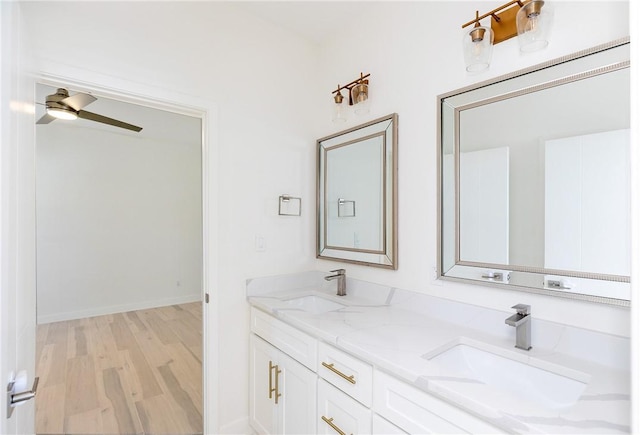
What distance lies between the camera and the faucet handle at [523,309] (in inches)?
48.1

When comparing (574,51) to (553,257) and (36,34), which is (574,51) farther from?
(36,34)

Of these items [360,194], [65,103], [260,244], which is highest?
[65,103]

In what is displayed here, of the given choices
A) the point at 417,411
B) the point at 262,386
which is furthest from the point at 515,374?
the point at 262,386

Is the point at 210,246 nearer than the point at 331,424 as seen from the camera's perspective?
No

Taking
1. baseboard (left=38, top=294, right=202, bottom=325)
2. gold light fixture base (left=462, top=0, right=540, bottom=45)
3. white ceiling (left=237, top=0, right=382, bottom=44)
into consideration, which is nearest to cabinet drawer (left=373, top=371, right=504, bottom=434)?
gold light fixture base (left=462, top=0, right=540, bottom=45)

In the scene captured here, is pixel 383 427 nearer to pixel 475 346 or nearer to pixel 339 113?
pixel 475 346

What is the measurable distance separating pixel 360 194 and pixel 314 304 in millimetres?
788

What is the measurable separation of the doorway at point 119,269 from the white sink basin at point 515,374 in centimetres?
187

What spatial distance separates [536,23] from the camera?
116 centimetres

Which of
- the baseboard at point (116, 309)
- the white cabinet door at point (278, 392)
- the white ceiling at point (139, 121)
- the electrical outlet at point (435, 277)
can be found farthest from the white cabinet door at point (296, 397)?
the baseboard at point (116, 309)

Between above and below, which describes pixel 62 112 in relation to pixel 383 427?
above

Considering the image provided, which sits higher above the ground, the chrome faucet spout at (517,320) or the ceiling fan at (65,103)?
the ceiling fan at (65,103)

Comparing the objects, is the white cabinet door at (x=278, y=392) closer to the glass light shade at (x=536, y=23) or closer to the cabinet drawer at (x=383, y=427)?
the cabinet drawer at (x=383, y=427)

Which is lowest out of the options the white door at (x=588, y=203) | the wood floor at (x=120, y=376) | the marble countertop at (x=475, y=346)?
the wood floor at (x=120, y=376)
